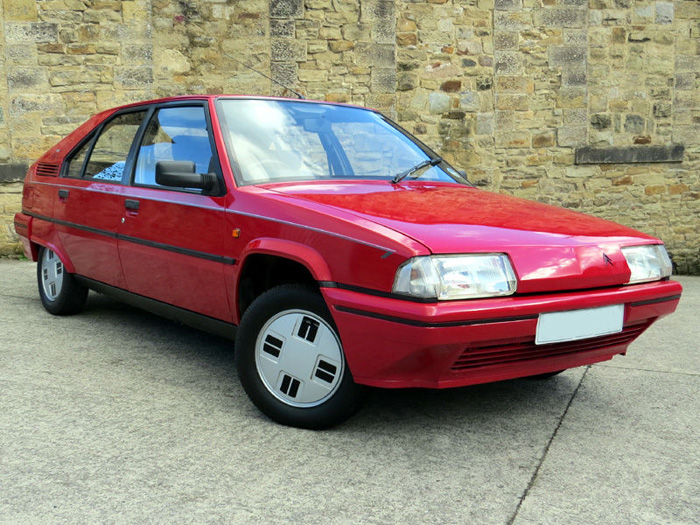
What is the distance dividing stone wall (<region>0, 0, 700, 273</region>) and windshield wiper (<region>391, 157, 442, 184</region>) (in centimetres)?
595

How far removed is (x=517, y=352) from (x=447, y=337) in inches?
15.3

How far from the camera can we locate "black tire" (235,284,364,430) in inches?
117

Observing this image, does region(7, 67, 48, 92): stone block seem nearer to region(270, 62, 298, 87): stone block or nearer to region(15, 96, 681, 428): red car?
region(270, 62, 298, 87): stone block

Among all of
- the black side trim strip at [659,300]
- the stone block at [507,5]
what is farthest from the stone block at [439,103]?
the black side trim strip at [659,300]

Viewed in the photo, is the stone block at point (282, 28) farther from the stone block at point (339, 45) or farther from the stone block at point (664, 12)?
the stone block at point (664, 12)

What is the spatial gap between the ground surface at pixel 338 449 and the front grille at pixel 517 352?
1.20 feet

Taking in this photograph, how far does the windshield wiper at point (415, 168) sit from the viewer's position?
12.4 feet

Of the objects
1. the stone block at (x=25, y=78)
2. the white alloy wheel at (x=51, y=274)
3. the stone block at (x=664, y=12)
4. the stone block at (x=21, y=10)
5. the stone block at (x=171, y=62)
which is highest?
the stone block at (x=664, y=12)

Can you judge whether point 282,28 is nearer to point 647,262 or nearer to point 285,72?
point 285,72

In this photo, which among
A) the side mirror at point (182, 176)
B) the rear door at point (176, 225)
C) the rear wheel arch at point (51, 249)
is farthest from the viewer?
the rear wheel arch at point (51, 249)

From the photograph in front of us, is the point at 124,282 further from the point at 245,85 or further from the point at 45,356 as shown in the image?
the point at 245,85

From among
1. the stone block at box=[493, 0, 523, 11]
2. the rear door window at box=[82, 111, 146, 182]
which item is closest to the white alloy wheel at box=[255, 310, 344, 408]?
the rear door window at box=[82, 111, 146, 182]

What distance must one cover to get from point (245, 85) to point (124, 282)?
19.5 ft

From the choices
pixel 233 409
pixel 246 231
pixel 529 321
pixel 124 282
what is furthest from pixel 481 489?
pixel 124 282
